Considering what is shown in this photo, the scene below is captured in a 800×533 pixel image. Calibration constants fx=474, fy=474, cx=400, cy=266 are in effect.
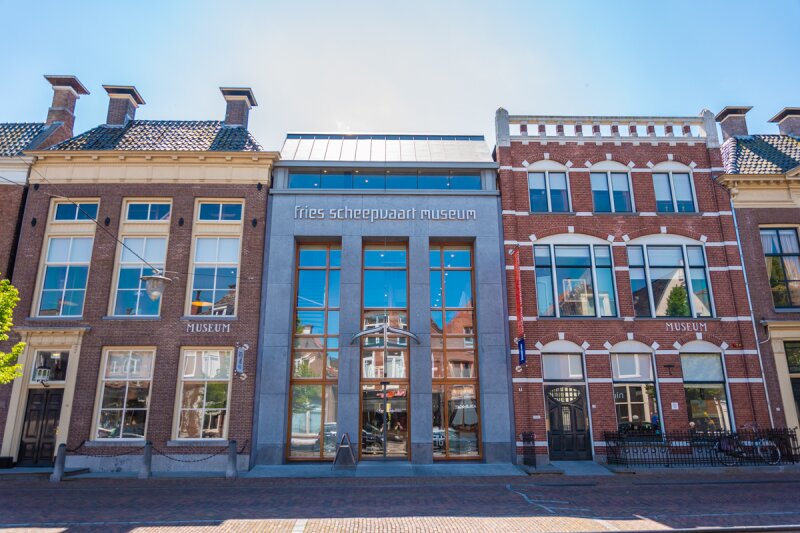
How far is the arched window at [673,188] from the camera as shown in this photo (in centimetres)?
2000

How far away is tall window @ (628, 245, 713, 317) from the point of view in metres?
18.9

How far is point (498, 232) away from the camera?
1945 centimetres

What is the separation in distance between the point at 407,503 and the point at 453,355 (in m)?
7.47

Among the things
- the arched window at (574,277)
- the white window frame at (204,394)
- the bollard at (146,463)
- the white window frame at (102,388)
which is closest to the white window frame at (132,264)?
the white window frame at (102,388)

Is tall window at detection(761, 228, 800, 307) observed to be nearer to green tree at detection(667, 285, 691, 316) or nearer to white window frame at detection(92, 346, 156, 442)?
green tree at detection(667, 285, 691, 316)

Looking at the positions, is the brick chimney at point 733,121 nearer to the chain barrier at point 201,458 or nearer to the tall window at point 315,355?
the tall window at point 315,355

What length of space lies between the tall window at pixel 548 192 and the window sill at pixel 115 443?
17.4 metres

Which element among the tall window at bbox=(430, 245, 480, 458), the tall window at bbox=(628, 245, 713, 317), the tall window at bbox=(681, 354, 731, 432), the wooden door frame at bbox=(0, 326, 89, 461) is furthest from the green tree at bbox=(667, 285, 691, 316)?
the wooden door frame at bbox=(0, 326, 89, 461)

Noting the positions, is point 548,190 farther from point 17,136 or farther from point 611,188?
point 17,136

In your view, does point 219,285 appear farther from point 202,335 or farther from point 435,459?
point 435,459

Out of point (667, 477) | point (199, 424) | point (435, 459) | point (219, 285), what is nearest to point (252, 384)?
point (199, 424)

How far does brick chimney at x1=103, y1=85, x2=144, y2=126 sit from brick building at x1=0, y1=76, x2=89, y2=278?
4.53 ft

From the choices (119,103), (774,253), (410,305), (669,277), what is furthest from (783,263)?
(119,103)

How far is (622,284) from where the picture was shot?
1897 centimetres
